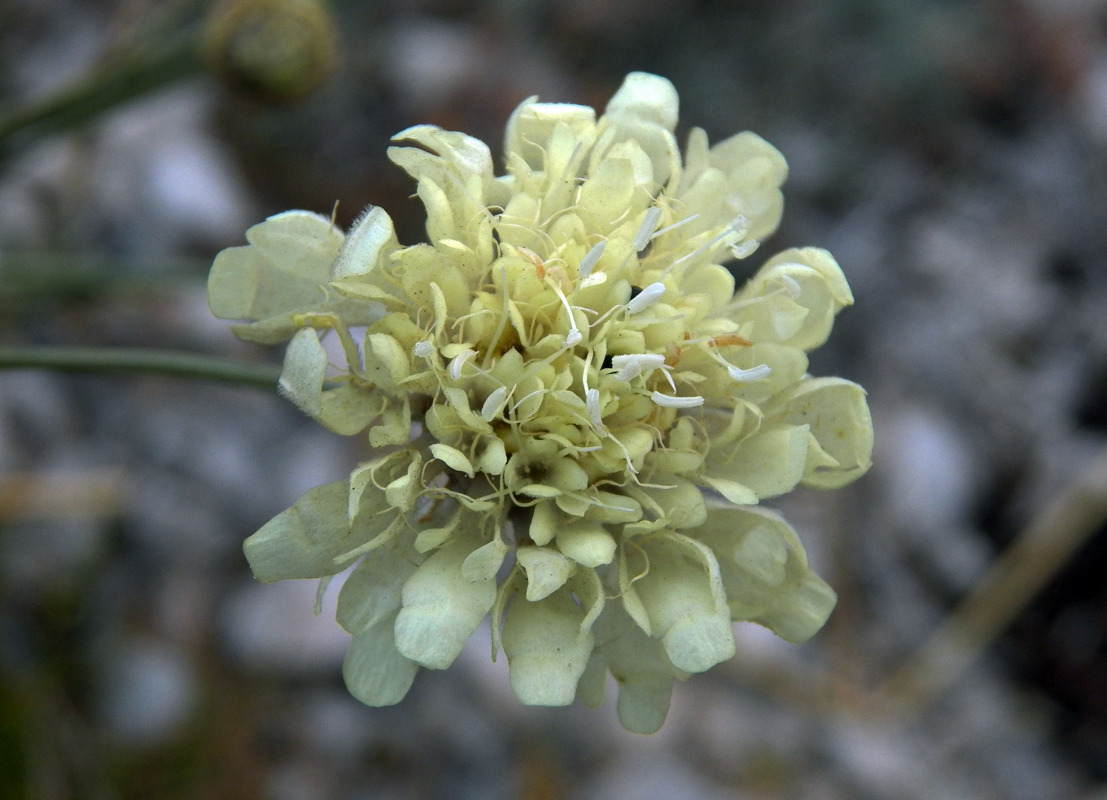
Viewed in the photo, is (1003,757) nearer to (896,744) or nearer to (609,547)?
(896,744)

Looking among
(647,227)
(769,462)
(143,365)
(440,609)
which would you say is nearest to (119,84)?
(143,365)

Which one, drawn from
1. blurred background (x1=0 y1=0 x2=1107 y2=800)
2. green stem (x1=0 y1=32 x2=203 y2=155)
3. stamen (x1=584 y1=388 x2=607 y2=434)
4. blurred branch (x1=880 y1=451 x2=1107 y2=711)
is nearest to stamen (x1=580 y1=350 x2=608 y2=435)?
stamen (x1=584 y1=388 x2=607 y2=434)

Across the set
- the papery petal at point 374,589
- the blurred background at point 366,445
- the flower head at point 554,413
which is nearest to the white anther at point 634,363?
the flower head at point 554,413

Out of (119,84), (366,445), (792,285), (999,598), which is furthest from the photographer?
(999,598)

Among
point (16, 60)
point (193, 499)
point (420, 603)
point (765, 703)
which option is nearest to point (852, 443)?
point (420, 603)

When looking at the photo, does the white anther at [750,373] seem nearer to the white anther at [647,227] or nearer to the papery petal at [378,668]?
the white anther at [647,227]

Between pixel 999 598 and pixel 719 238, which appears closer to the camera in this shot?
pixel 719 238

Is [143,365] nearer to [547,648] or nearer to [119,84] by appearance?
[547,648]
